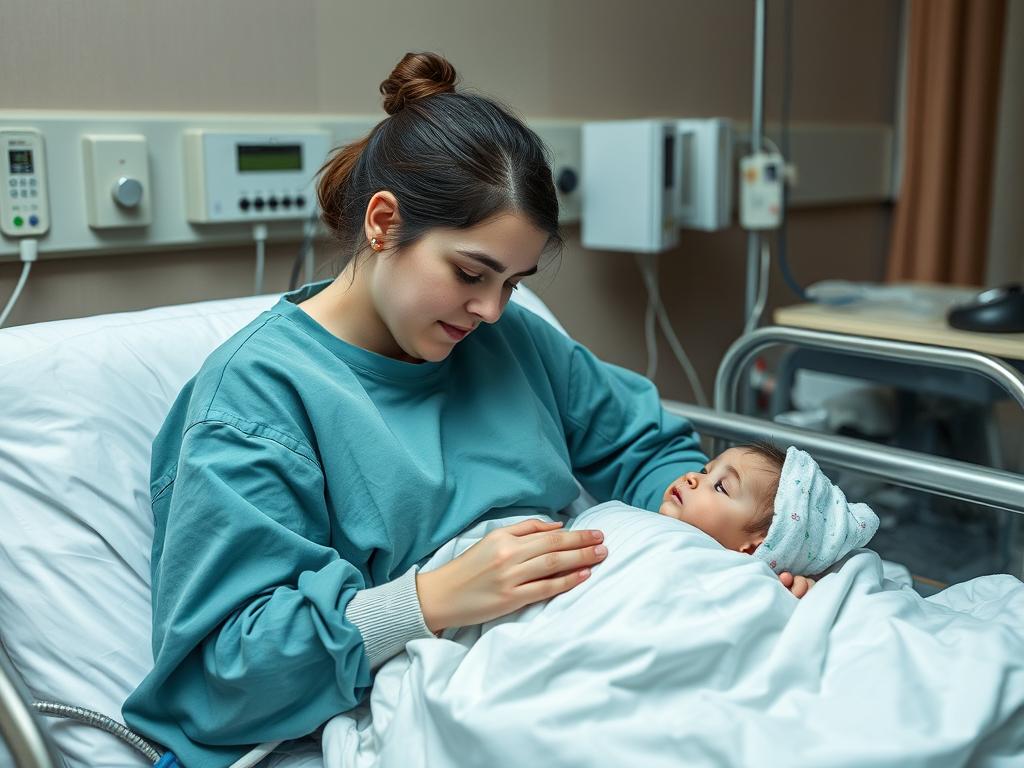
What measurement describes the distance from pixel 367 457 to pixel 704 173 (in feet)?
4.64

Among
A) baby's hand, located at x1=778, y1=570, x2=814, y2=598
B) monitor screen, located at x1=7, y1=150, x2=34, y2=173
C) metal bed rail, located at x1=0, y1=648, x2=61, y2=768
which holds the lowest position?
baby's hand, located at x1=778, y1=570, x2=814, y2=598

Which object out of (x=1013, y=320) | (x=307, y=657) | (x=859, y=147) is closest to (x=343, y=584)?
(x=307, y=657)

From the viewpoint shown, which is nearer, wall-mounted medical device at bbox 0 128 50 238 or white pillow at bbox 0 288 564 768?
white pillow at bbox 0 288 564 768

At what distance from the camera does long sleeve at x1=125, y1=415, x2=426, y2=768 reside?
978 mm

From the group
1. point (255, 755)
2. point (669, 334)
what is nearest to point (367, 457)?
point (255, 755)

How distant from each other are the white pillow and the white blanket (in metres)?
0.28

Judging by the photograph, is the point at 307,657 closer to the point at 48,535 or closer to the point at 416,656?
the point at 416,656

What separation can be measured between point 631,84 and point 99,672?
1.76 meters

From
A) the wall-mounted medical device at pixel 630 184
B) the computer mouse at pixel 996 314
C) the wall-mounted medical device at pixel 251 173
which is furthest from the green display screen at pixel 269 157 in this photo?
the computer mouse at pixel 996 314

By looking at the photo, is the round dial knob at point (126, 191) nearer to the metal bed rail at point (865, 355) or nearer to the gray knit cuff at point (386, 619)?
the gray knit cuff at point (386, 619)

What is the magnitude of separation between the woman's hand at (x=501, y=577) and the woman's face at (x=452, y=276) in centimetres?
25

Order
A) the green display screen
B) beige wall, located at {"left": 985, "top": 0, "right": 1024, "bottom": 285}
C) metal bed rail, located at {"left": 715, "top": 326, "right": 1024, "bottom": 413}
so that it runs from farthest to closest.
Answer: beige wall, located at {"left": 985, "top": 0, "right": 1024, "bottom": 285} < the green display screen < metal bed rail, located at {"left": 715, "top": 326, "right": 1024, "bottom": 413}

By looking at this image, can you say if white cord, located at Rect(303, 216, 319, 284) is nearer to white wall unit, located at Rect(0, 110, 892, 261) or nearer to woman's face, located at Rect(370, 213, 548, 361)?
white wall unit, located at Rect(0, 110, 892, 261)

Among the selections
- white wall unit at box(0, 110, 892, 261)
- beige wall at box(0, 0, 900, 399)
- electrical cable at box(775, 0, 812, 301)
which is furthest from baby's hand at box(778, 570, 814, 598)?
electrical cable at box(775, 0, 812, 301)
